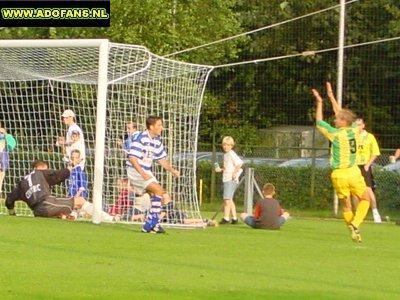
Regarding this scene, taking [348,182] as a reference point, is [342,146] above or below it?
above

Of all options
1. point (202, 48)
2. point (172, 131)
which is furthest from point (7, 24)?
point (172, 131)

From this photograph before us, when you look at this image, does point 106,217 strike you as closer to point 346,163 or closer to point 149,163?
point 149,163

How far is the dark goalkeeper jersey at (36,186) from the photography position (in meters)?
22.0

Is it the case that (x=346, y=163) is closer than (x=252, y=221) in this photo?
Yes

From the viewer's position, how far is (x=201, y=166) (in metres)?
36.8

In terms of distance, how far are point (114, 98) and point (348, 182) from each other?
5224mm

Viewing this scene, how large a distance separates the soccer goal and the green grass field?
1.36m

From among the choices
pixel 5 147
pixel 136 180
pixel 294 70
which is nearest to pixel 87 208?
pixel 136 180

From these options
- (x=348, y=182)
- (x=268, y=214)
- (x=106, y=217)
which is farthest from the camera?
(x=268, y=214)

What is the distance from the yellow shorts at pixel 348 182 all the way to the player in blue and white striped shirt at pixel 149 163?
99.0 inches

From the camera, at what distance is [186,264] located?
47.2 ft

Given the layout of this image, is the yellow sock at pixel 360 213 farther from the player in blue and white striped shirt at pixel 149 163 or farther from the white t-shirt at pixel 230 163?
the white t-shirt at pixel 230 163

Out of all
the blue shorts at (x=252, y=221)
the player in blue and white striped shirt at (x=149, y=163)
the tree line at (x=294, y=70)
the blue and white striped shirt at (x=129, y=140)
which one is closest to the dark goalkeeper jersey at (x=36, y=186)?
the blue and white striped shirt at (x=129, y=140)

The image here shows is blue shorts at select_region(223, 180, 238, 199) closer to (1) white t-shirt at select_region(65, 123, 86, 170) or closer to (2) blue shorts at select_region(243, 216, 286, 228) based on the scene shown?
(2) blue shorts at select_region(243, 216, 286, 228)
